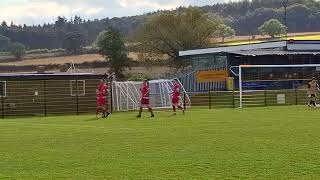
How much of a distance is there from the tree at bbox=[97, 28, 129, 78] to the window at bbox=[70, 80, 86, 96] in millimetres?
34148

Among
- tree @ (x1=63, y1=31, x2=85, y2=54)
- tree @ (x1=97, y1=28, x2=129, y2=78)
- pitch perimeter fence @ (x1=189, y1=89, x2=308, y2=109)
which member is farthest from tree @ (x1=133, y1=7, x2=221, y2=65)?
tree @ (x1=63, y1=31, x2=85, y2=54)

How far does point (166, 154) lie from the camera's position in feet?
43.7

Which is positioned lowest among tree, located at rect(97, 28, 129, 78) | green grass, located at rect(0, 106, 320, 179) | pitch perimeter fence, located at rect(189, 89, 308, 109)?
green grass, located at rect(0, 106, 320, 179)

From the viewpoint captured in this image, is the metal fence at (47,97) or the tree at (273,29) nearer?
the metal fence at (47,97)

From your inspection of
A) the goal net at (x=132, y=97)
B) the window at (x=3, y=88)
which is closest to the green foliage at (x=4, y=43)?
the window at (x=3, y=88)

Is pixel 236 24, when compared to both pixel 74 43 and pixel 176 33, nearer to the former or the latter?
pixel 74 43

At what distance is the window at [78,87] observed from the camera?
147 ft

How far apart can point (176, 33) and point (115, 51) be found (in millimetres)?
9183

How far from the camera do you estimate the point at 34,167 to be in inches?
466

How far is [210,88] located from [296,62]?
9.12m

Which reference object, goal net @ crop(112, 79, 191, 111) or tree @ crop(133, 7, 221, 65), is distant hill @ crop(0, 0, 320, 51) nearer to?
tree @ crop(133, 7, 221, 65)

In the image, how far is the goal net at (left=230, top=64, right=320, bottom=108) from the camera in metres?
41.9

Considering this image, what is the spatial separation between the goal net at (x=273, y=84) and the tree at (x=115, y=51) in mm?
32895

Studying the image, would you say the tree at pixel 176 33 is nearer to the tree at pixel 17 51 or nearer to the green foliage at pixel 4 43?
the tree at pixel 17 51
